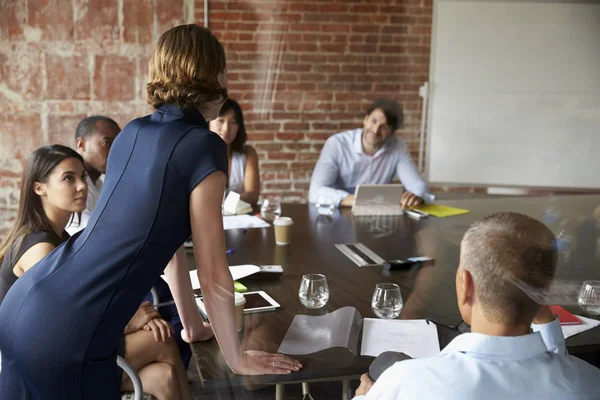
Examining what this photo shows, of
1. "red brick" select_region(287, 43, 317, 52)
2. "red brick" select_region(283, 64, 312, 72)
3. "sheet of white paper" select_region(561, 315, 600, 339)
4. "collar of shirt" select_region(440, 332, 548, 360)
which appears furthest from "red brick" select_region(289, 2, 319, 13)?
"collar of shirt" select_region(440, 332, 548, 360)

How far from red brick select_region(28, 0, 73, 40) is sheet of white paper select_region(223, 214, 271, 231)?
7.05ft

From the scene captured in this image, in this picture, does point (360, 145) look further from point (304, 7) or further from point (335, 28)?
point (304, 7)

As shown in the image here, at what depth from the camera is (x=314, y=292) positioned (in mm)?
1610

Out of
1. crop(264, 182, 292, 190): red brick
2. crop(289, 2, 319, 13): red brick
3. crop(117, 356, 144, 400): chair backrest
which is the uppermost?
crop(289, 2, 319, 13): red brick

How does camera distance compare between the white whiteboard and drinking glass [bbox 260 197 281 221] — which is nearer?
drinking glass [bbox 260 197 281 221]

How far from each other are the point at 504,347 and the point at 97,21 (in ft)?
12.5

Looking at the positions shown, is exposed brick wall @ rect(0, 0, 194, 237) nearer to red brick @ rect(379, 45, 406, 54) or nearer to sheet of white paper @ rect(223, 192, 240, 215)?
red brick @ rect(379, 45, 406, 54)

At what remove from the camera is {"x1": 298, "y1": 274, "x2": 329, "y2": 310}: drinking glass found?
1.61 metres

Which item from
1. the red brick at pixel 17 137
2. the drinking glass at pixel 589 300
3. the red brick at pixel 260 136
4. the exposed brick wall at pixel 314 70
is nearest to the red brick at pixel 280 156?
the exposed brick wall at pixel 314 70

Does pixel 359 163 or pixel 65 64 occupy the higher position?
pixel 65 64

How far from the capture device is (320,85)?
4438 millimetres

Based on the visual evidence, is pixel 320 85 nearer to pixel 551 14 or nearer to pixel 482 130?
pixel 482 130

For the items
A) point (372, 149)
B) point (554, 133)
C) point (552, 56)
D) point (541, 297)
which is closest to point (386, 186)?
point (372, 149)

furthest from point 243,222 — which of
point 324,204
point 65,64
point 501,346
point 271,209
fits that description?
point 65,64
